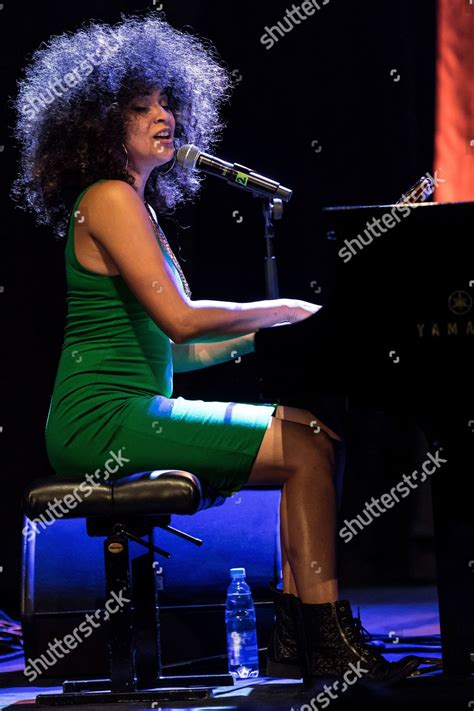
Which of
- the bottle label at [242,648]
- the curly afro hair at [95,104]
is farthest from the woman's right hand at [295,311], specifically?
the bottle label at [242,648]

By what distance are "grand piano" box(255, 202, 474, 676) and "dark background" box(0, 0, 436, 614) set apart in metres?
2.10

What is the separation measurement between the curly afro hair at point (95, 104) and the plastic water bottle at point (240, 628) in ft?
3.75

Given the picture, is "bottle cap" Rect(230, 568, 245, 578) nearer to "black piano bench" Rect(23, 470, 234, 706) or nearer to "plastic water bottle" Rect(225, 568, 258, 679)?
"plastic water bottle" Rect(225, 568, 258, 679)

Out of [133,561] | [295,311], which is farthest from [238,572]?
[295,311]

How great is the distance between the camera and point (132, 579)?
8.63 ft

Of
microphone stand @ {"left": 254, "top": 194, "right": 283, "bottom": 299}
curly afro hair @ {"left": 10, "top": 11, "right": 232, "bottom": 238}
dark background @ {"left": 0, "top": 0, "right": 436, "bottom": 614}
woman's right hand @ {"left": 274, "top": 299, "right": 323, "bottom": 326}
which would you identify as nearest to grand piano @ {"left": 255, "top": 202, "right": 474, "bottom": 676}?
woman's right hand @ {"left": 274, "top": 299, "right": 323, "bottom": 326}

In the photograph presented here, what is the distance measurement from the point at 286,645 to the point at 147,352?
0.80 meters

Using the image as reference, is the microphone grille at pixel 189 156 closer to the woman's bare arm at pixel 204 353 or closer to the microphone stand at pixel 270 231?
the microphone stand at pixel 270 231

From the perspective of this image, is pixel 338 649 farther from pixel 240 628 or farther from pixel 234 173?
pixel 234 173

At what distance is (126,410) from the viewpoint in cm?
258

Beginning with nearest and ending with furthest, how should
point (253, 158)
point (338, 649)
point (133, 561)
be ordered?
1. point (338, 649)
2. point (133, 561)
3. point (253, 158)

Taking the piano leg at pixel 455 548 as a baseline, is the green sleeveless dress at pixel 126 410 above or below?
above

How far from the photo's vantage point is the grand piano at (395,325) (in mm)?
2016

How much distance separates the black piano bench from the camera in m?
2.46
